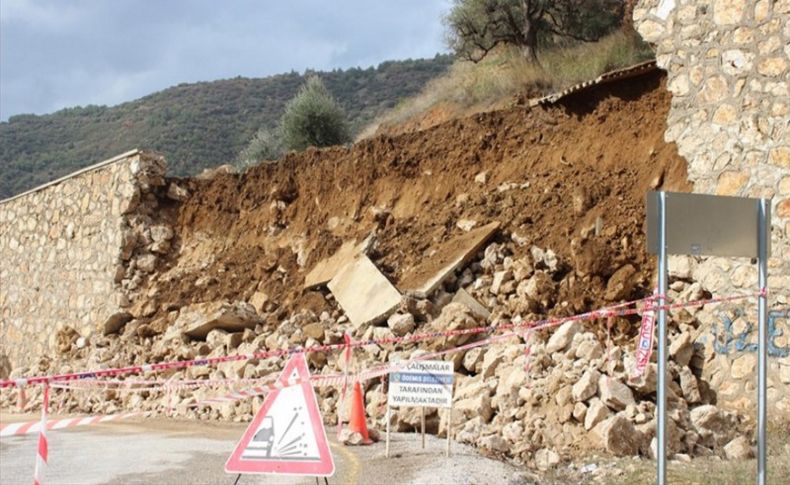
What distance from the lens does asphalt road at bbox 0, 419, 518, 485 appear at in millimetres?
8453

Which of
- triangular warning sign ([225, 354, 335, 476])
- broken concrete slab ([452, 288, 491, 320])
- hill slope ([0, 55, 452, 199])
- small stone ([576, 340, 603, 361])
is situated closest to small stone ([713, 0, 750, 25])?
small stone ([576, 340, 603, 361])

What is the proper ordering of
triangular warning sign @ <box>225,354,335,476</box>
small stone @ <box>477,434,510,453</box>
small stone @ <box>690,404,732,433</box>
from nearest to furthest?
triangular warning sign @ <box>225,354,335,476</box> → small stone @ <box>477,434,510,453</box> → small stone @ <box>690,404,732,433</box>

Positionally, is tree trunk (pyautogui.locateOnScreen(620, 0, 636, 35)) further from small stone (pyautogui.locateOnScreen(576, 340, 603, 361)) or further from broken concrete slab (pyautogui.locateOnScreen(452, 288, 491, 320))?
small stone (pyautogui.locateOnScreen(576, 340, 603, 361))

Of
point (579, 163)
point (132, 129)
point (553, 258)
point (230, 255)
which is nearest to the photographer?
point (553, 258)

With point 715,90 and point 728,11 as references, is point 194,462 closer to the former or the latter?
point 715,90

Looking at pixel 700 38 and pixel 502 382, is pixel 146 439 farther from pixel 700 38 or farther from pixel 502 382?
pixel 700 38

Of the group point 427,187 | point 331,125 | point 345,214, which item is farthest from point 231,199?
point 331,125

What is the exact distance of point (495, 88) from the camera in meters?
20.0

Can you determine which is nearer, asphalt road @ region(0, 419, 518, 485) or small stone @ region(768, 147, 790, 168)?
asphalt road @ region(0, 419, 518, 485)

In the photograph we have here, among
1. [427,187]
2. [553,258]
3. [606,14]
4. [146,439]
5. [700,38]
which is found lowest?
[146,439]

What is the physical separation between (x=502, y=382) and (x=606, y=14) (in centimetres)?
1586

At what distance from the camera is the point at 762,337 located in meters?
7.21

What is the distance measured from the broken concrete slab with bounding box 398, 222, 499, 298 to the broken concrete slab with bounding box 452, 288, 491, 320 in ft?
1.31

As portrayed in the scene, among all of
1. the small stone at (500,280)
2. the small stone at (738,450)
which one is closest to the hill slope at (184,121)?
the small stone at (500,280)
